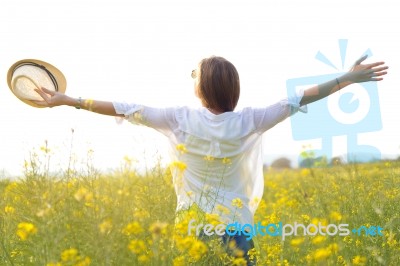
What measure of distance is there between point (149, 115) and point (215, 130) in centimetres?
40


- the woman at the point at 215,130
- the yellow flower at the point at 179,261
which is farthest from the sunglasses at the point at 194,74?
the yellow flower at the point at 179,261

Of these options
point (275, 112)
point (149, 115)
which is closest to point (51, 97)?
point (149, 115)

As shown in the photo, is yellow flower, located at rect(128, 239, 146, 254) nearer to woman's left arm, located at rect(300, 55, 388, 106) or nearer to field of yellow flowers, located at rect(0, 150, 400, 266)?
field of yellow flowers, located at rect(0, 150, 400, 266)

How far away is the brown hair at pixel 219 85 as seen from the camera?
3.42m

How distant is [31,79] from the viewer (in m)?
3.74

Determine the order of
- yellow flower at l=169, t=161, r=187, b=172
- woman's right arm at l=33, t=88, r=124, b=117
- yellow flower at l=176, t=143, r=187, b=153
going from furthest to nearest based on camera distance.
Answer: woman's right arm at l=33, t=88, r=124, b=117, yellow flower at l=176, t=143, r=187, b=153, yellow flower at l=169, t=161, r=187, b=172

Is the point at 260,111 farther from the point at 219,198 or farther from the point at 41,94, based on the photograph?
the point at 41,94

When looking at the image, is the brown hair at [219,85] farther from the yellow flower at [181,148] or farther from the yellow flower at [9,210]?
the yellow flower at [9,210]

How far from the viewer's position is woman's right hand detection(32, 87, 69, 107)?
3643 millimetres

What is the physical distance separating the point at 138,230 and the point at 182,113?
98 centimetres

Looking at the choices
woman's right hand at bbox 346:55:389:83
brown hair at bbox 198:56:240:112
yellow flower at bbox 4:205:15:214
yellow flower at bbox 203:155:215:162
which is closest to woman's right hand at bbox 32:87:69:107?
yellow flower at bbox 4:205:15:214

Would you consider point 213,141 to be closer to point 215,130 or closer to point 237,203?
point 215,130

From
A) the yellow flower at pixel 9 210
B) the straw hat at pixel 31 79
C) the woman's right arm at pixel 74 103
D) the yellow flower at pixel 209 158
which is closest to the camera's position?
the yellow flower at pixel 209 158

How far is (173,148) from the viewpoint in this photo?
139 inches
